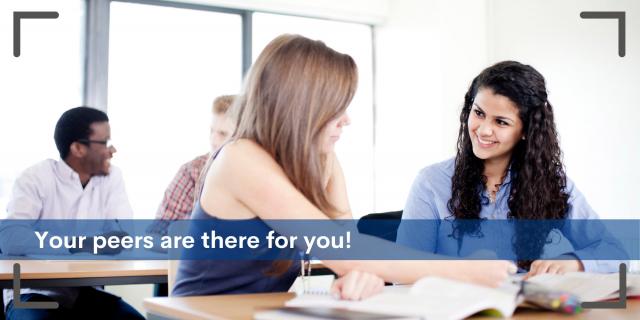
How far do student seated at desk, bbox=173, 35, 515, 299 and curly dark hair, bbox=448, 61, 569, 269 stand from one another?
2.37 ft

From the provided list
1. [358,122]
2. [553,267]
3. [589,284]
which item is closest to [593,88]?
[358,122]

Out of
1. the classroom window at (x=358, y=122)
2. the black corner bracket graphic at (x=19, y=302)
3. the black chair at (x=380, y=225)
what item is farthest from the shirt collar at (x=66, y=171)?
the classroom window at (x=358, y=122)

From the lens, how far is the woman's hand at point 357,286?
1270 millimetres

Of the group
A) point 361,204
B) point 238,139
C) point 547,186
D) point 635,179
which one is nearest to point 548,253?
point 547,186

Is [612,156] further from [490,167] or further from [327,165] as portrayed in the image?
[327,165]

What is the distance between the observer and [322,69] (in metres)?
1.52

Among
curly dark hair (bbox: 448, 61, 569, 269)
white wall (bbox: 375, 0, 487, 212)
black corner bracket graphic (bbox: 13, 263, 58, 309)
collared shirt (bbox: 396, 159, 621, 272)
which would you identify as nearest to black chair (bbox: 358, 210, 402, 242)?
collared shirt (bbox: 396, 159, 621, 272)

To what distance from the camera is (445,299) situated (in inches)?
47.0

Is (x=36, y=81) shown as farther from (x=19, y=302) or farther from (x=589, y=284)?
(x=589, y=284)

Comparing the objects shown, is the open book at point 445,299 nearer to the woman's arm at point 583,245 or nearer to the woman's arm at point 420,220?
the woman's arm at point 583,245

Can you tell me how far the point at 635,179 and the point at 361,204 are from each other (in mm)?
2262

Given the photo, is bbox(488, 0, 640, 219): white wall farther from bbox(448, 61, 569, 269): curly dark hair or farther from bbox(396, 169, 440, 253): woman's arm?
bbox(396, 169, 440, 253): woman's arm

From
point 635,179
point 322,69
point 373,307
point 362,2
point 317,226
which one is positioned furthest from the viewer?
point 362,2

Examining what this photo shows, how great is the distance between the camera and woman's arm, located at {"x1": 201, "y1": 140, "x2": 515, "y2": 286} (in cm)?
136
